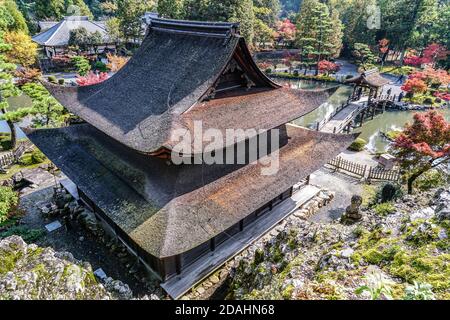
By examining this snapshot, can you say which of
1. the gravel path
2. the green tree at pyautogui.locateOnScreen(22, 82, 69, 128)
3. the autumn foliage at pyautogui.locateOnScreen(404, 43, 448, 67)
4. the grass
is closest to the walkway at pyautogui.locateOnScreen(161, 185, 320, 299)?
the gravel path

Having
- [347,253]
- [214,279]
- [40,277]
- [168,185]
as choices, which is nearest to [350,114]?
[214,279]

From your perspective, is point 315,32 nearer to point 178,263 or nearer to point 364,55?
point 364,55

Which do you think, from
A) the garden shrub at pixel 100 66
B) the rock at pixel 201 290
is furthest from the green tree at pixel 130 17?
the rock at pixel 201 290

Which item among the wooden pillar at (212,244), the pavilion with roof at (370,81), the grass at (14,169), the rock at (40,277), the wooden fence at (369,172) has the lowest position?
the wooden fence at (369,172)

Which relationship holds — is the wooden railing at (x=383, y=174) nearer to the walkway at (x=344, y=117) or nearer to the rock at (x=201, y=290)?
the walkway at (x=344, y=117)

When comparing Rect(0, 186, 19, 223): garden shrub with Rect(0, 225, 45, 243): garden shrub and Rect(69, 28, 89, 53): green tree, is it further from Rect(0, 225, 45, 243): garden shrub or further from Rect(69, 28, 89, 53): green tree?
Rect(69, 28, 89, 53): green tree

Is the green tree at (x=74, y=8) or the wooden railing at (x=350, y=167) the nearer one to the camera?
the wooden railing at (x=350, y=167)
